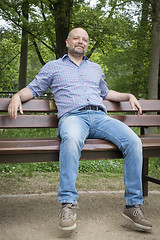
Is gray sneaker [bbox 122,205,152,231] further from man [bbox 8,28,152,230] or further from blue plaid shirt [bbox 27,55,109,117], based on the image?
blue plaid shirt [bbox 27,55,109,117]

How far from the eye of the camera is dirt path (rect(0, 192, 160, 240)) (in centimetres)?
271

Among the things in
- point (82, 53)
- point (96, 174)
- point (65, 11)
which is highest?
point (65, 11)

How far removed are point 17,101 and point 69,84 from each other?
2.03 ft

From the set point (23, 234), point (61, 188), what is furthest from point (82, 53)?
point (23, 234)

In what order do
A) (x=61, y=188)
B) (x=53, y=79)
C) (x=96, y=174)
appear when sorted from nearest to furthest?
(x=61, y=188)
(x=53, y=79)
(x=96, y=174)

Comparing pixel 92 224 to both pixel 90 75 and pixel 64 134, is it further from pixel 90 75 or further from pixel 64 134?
pixel 90 75

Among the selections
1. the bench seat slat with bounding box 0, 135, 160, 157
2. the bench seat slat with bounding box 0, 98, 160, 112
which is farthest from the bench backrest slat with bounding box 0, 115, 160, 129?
the bench seat slat with bounding box 0, 135, 160, 157

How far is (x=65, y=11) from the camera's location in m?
10.0

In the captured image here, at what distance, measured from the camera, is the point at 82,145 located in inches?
105

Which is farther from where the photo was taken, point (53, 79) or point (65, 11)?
point (65, 11)

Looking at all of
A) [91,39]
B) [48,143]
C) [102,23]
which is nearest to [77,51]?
[48,143]

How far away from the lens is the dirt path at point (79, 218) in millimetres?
2713

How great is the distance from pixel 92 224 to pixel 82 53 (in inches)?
70.4

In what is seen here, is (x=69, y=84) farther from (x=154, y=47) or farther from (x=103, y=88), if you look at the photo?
(x=154, y=47)
